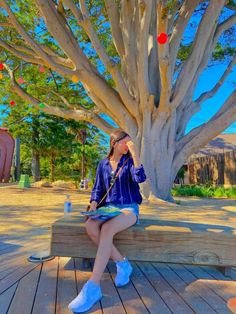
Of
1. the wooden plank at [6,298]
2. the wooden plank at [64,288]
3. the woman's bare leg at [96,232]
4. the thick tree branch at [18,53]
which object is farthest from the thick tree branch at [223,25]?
the wooden plank at [6,298]

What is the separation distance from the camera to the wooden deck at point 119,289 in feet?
6.94

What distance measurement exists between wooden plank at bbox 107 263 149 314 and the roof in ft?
72.8

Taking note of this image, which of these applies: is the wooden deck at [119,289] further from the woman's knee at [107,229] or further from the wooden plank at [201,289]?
the woman's knee at [107,229]

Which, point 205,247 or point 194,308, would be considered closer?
point 194,308

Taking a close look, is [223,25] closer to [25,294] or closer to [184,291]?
[184,291]

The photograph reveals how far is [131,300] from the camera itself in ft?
7.33

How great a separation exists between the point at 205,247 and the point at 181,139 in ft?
23.8

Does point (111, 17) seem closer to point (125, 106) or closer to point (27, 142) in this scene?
point (125, 106)

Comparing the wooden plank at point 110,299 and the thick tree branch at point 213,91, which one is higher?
the thick tree branch at point 213,91

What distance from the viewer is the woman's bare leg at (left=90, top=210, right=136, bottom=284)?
232cm

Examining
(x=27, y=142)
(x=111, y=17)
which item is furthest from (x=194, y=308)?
(x=27, y=142)

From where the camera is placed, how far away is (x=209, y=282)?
2621 millimetres

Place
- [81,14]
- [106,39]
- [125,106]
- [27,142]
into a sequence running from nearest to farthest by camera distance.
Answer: [81,14]
[125,106]
[106,39]
[27,142]

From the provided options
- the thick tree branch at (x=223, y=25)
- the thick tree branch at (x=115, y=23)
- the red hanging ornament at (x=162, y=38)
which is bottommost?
the red hanging ornament at (x=162, y=38)
